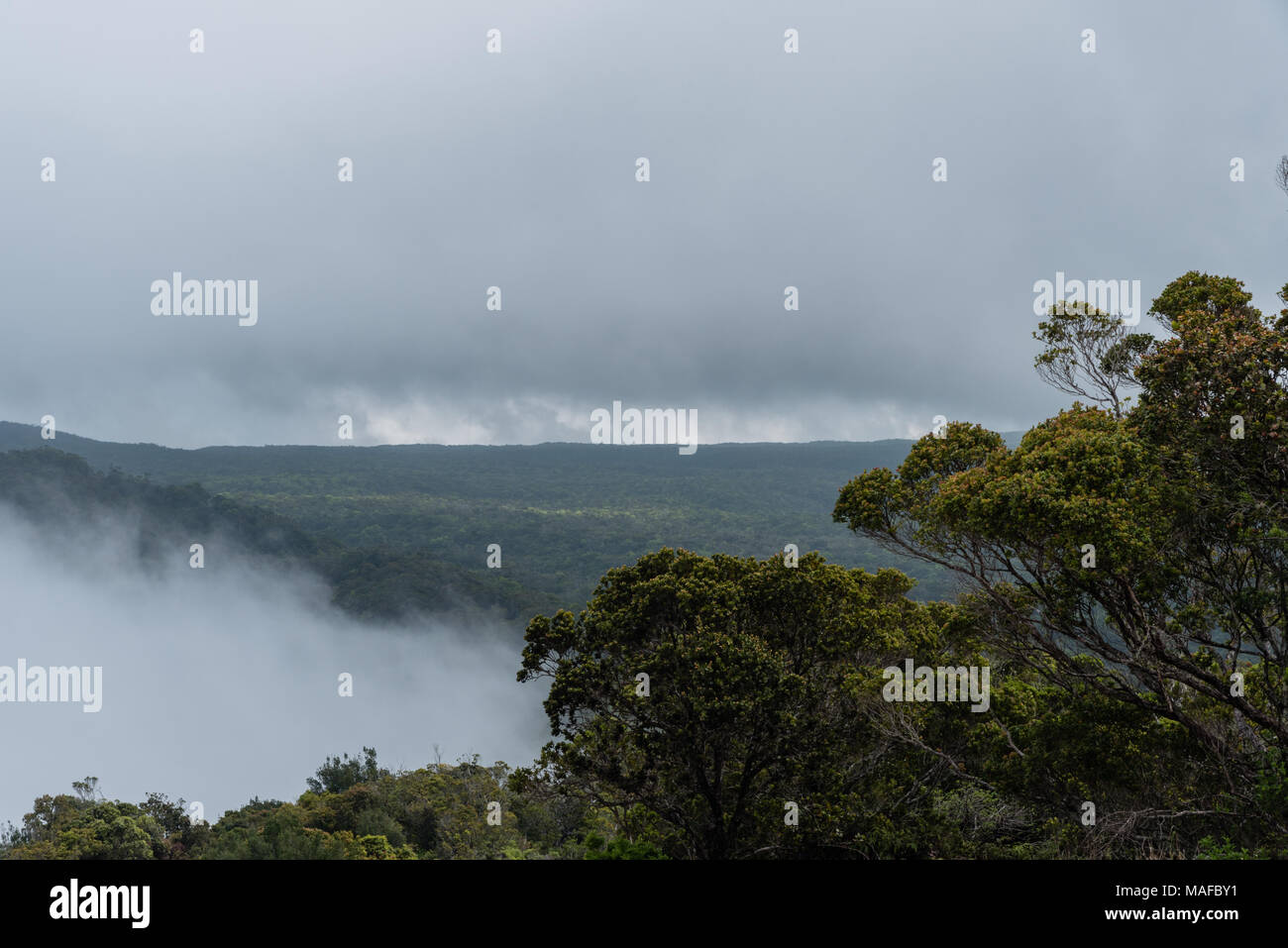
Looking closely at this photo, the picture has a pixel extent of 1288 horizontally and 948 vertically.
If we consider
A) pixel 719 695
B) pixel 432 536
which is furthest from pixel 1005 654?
pixel 432 536

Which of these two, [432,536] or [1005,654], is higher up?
[432,536]

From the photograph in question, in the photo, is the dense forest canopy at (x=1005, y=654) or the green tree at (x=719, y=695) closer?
the dense forest canopy at (x=1005, y=654)

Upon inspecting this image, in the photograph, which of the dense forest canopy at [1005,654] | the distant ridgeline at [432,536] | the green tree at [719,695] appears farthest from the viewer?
the distant ridgeline at [432,536]

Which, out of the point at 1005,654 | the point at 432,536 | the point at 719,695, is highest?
the point at 432,536

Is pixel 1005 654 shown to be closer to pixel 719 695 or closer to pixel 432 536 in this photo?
pixel 719 695

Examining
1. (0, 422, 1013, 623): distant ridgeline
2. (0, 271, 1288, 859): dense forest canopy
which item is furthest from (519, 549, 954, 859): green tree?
(0, 422, 1013, 623): distant ridgeline

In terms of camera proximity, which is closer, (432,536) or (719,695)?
(719,695)

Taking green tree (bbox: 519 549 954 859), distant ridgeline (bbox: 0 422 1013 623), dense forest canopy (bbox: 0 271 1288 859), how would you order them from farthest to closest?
distant ridgeline (bbox: 0 422 1013 623), green tree (bbox: 519 549 954 859), dense forest canopy (bbox: 0 271 1288 859)

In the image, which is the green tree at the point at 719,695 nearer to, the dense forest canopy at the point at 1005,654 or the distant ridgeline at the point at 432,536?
the dense forest canopy at the point at 1005,654

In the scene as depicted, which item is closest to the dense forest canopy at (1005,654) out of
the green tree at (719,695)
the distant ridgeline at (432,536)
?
the green tree at (719,695)

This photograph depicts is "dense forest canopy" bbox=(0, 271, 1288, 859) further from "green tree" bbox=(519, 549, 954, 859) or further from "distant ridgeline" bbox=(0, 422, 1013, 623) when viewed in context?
"distant ridgeline" bbox=(0, 422, 1013, 623)
